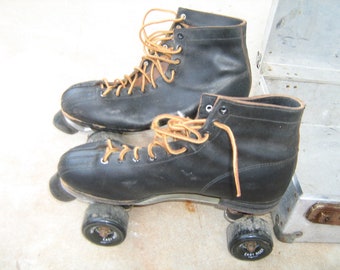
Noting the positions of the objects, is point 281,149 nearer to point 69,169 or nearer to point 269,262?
point 269,262

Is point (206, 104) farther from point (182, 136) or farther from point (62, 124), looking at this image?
point (62, 124)

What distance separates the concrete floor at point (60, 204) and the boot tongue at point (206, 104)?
0.34 meters

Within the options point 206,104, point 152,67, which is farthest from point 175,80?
point 206,104

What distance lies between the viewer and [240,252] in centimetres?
88

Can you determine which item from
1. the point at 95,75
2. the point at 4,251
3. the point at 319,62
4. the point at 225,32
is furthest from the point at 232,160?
the point at 95,75

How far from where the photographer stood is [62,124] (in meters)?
1.12

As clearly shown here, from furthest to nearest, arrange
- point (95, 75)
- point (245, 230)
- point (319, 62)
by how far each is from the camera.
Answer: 1. point (95, 75)
2. point (319, 62)
3. point (245, 230)

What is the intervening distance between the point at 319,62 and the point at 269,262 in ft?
2.15

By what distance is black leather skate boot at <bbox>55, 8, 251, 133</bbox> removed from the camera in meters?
0.92

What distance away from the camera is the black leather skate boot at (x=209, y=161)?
711 mm

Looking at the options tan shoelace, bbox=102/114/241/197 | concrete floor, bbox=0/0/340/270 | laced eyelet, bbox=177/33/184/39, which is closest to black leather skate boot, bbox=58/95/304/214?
tan shoelace, bbox=102/114/241/197

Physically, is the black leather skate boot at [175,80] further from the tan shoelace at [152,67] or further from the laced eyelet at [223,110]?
the laced eyelet at [223,110]

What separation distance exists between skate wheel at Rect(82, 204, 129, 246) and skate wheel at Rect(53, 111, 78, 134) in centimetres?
33

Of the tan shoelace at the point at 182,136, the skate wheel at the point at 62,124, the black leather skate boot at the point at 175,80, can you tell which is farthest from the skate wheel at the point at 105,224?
the skate wheel at the point at 62,124
